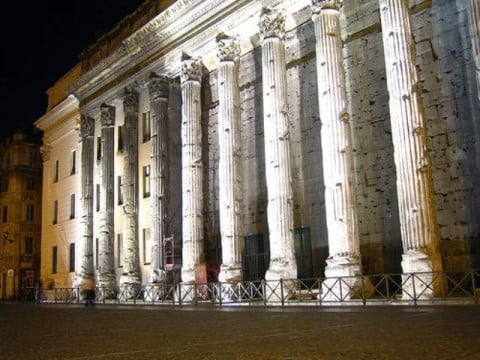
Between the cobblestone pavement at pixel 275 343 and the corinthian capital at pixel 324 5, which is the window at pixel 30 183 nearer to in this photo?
the corinthian capital at pixel 324 5

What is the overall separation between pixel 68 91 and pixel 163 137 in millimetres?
10214

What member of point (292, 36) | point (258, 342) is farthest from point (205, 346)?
point (292, 36)

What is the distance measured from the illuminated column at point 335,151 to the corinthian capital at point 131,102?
37.5 feet

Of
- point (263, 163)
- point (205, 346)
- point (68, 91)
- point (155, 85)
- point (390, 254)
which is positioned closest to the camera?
point (205, 346)

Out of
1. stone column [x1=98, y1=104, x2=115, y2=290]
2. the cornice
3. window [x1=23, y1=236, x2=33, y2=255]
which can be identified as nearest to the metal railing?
stone column [x1=98, y1=104, x2=115, y2=290]

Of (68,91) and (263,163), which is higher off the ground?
(68,91)

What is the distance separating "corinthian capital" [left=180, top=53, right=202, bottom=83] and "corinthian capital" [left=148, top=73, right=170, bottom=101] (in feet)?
5.66

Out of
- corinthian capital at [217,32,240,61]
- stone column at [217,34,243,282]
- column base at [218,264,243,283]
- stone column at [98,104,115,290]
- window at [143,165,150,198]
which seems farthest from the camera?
stone column at [98,104,115,290]

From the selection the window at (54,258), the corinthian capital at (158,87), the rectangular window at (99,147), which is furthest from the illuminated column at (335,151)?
the window at (54,258)

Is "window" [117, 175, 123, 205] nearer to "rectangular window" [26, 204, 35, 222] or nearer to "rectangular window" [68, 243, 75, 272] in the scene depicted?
"rectangular window" [68, 243, 75, 272]

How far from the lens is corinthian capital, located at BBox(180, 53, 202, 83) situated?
2261 cm

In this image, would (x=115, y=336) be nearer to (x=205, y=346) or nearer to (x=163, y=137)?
(x=205, y=346)

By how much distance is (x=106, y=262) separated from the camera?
2589 centimetres

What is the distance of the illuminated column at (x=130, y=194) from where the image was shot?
2416 cm
